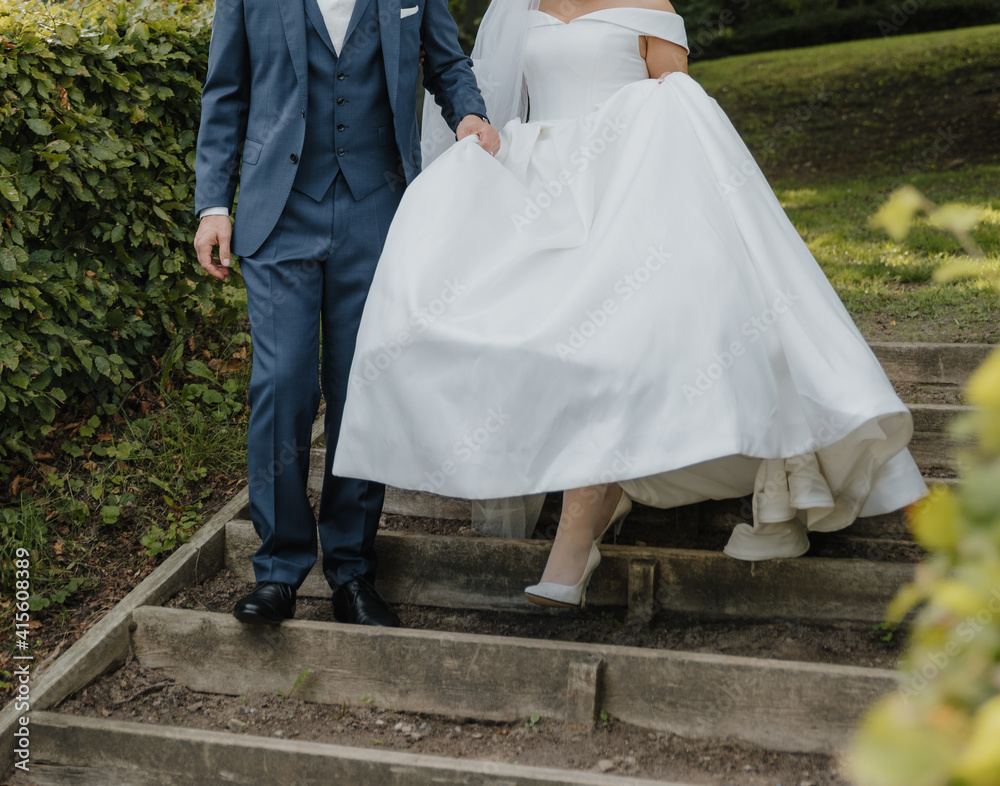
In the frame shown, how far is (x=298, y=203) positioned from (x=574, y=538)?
121 centimetres

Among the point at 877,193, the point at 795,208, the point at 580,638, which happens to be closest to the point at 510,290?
the point at 580,638

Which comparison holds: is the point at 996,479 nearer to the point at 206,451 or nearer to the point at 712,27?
the point at 206,451

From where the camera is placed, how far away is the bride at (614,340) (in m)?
2.14

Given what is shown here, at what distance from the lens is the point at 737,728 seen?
2.19 metres

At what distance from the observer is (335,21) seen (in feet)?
8.51

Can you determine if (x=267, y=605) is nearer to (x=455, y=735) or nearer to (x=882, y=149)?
(x=455, y=735)

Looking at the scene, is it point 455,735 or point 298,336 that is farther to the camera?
point 298,336

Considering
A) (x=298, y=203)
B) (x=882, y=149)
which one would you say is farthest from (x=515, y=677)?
(x=882, y=149)

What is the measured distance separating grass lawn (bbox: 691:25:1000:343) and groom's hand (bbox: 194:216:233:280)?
2.76m

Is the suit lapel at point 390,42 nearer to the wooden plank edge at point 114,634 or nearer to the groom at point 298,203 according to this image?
the groom at point 298,203

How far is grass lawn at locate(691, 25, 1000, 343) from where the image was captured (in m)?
4.42

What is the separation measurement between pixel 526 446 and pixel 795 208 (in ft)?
20.0

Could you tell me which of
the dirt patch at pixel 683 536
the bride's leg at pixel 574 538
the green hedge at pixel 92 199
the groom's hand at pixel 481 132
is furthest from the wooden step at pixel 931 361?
the green hedge at pixel 92 199

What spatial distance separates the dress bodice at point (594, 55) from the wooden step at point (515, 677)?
163cm
